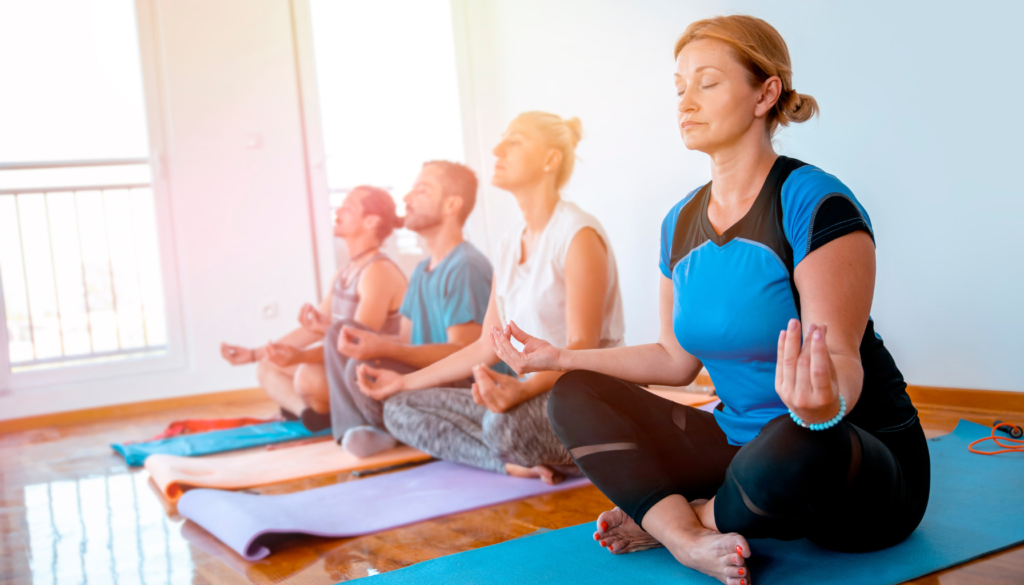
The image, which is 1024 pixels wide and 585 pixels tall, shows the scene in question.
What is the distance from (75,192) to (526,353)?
3.96m

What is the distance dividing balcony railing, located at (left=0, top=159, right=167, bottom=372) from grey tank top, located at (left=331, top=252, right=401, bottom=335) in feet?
5.13

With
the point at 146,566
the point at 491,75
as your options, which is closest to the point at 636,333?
the point at 146,566

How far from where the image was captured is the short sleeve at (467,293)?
233 centimetres

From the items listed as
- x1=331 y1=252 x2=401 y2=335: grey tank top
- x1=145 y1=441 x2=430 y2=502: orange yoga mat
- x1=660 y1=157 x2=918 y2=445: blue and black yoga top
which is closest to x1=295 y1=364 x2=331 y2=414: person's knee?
x1=331 y1=252 x2=401 y2=335: grey tank top

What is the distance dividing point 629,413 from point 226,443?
1960 mm

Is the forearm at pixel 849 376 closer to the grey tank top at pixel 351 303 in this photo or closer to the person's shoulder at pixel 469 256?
the person's shoulder at pixel 469 256

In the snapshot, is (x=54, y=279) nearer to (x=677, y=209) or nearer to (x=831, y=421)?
(x=677, y=209)

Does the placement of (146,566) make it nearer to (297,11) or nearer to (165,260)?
(165,260)

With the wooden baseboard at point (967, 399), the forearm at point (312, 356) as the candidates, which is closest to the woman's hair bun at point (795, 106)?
the wooden baseboard at point (967, 399)

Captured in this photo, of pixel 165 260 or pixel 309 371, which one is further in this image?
pixel 165 260

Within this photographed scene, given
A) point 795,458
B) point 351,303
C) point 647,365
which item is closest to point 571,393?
point 647,365

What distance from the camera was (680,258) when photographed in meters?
1.23

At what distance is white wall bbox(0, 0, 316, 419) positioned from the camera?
3910 millimetres

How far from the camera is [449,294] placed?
239 cm
